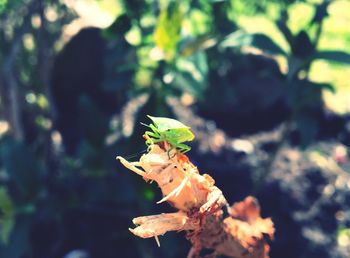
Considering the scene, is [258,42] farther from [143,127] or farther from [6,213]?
[6,213]

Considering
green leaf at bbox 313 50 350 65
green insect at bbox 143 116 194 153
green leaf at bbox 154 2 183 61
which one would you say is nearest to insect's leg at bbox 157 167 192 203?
green insect at bbox 143 116 194 153

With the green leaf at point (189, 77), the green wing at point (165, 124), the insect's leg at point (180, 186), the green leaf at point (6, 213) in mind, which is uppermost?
the green leaf at point (189, 77)

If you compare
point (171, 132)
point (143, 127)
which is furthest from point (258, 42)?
point (171, 132)

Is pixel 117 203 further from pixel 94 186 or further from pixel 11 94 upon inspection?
pixel 11 94

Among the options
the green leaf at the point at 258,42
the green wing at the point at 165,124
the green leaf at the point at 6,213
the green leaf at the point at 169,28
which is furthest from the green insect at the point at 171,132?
the green leaf at the point at 6,213

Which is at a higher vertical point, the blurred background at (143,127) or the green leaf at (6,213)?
the blurred background at (143,127)

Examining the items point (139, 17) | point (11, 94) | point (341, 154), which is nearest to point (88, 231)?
point (11, 94)

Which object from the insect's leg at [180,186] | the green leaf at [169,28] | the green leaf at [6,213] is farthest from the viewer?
the green leaf at [6,213]

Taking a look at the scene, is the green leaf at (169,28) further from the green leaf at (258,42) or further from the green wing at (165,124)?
the green wing at (165,124)

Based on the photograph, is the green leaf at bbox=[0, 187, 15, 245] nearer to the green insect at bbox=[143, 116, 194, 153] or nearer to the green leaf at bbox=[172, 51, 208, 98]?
the green leaf at bbox=[172, 51, 208, 98]
